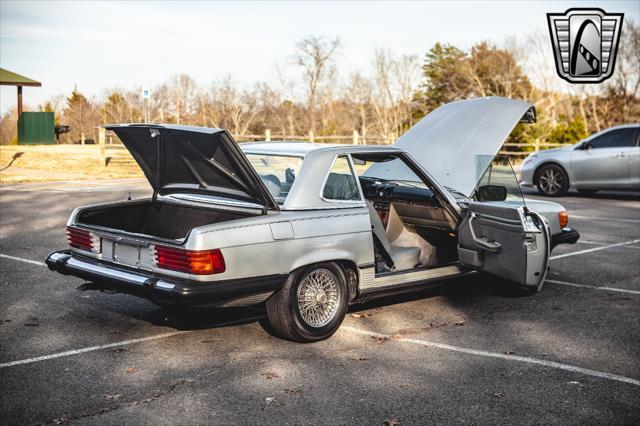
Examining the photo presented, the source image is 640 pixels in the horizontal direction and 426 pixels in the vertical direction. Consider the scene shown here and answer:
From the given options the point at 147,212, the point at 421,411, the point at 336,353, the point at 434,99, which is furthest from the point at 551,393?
the point at 434,99

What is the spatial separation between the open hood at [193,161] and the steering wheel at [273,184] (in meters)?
0.29

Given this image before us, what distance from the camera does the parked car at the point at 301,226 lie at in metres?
5.15

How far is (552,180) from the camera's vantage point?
1778 centimetres

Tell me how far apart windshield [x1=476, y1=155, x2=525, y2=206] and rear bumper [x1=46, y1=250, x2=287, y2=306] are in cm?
260

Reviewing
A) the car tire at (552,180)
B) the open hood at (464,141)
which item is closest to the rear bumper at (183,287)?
the open hood at (464,141)

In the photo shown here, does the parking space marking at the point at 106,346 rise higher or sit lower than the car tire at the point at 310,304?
lower

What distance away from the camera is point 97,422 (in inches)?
159

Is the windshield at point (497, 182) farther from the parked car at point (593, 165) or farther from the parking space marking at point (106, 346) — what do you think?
the parked car at point (593, 165)

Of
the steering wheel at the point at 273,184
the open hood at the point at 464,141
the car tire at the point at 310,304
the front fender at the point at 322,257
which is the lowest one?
the car tire at the point at 310,304

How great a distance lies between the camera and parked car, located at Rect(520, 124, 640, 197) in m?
16.5

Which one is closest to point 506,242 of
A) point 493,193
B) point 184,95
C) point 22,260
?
point 493,193

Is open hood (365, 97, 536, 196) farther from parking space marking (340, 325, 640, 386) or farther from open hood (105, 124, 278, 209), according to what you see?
open hood (105, 124, 278, 209)

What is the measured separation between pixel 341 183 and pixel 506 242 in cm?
169

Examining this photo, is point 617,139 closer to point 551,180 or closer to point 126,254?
point 551,180
